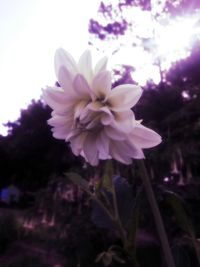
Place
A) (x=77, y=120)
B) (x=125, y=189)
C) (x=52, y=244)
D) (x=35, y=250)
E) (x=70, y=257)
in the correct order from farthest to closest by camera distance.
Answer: (x=35, y=250)
(x=52, y=244)
(x=70, y=257)
(x=125, y=189)
(x=77, y=120)

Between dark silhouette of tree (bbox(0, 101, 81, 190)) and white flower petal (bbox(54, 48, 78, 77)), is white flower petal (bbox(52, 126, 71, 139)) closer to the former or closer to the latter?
white flower petal (bbox(54, 48, 78, 77))

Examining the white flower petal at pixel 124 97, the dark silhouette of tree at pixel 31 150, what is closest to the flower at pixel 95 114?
the white flower petal at pixel 124 97

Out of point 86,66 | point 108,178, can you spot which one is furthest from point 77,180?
point 86,66

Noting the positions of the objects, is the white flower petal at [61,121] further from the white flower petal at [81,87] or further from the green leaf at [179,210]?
the green leaf at [179,210]

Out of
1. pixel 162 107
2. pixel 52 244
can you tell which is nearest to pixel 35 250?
pixel 52 244

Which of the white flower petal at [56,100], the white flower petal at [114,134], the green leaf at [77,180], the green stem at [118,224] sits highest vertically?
the white flower petal at [56,100]

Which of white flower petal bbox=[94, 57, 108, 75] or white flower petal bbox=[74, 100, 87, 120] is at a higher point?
white flower petal bbox=[94, 57, 108, 75]

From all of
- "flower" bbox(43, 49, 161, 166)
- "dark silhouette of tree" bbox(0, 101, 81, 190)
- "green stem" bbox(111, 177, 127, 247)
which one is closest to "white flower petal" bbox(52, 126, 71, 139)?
"flower" bbox(43, 49, 161, 166)

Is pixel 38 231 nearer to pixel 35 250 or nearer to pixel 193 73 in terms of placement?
pixel 35 250
